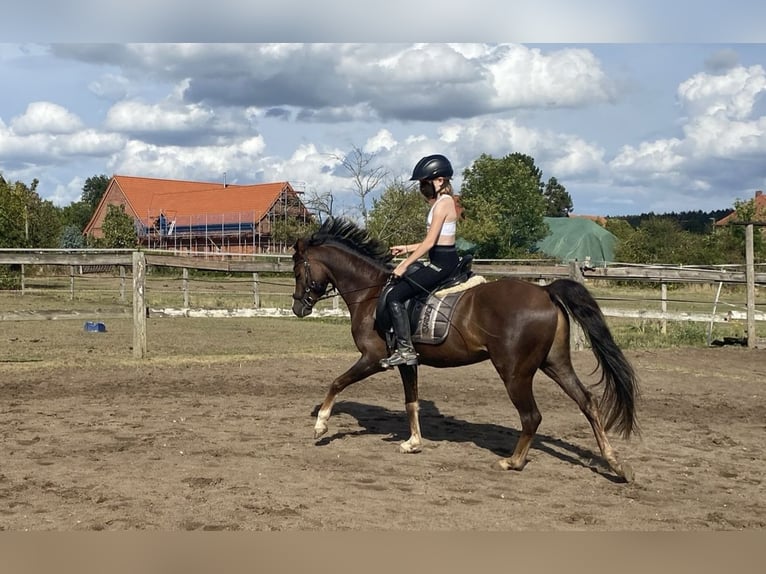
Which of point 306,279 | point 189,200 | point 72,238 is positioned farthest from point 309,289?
point 72,238

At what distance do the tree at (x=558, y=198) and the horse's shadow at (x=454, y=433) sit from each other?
98360 mm

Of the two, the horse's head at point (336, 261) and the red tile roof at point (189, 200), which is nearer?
the horse's head at point (336, 261)

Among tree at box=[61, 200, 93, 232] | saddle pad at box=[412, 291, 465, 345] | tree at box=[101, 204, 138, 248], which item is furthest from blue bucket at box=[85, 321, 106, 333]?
tree at box=[61, 200, 93, 232]

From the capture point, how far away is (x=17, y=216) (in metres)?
40.0

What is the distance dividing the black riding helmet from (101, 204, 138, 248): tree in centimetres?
4921

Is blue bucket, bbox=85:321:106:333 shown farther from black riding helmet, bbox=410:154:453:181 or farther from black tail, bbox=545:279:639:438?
black tail, bbox=545:279:639:438

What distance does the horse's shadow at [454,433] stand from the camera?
720 cm

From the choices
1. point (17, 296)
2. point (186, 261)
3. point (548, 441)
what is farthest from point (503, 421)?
point (17, 296)

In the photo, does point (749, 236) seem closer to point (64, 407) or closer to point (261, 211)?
point (64, 407)

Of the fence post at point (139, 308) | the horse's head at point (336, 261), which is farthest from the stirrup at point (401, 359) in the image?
the fence post at point (139, 308)

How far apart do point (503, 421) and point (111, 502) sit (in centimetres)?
479

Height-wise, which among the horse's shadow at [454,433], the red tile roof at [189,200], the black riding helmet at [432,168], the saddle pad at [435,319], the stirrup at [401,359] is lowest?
the horse's shadow at [454,433]

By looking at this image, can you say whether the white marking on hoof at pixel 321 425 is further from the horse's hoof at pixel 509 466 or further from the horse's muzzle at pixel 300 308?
the horse's hoof at pixel 509 466

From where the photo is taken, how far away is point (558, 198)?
346 ft
